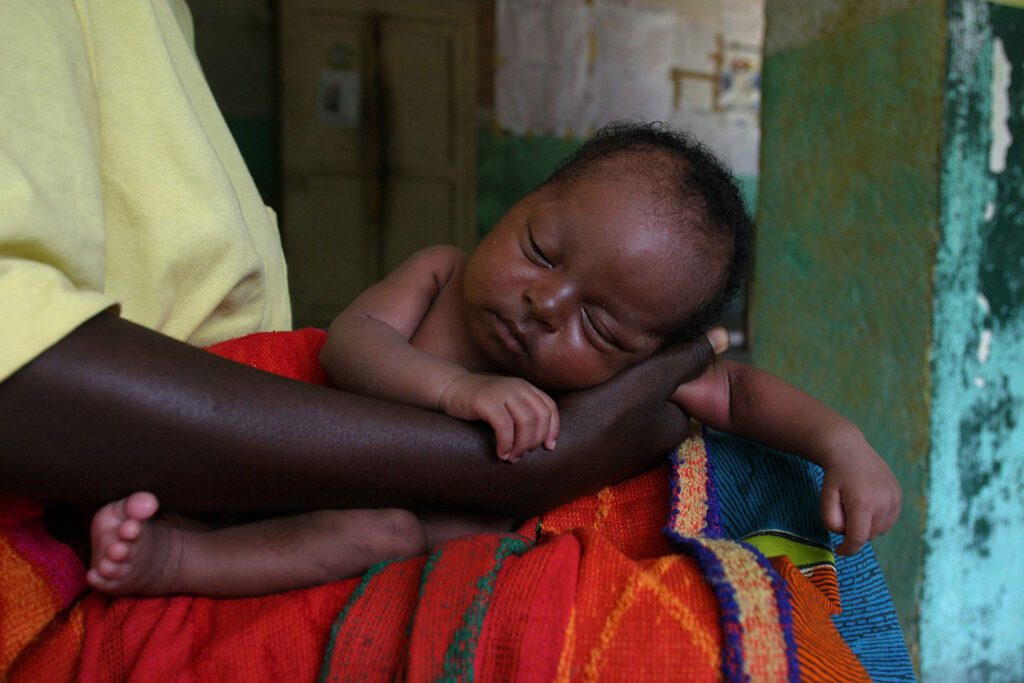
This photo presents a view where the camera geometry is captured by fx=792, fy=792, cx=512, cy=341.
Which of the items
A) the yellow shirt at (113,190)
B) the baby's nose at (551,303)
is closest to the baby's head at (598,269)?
the baby's nose at (551,303)

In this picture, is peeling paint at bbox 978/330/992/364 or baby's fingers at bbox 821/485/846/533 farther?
peeling paint at bbox 978/330/992/364

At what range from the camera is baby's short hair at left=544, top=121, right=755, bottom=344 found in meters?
1.14

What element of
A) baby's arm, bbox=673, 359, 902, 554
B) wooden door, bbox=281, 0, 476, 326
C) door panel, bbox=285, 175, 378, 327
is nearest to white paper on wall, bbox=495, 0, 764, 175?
wooden door, bbox=281, 0, 476, 326

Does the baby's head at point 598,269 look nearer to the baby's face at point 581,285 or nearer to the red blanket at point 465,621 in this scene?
the baby's face at point 581,285

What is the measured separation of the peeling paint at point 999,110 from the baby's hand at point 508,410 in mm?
1383

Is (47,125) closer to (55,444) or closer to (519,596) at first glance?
(55,444)

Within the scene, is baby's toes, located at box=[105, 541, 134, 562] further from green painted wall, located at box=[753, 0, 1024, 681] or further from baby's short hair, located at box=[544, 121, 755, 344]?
green painted wall, located at box=[753, 0, 1024, 681]

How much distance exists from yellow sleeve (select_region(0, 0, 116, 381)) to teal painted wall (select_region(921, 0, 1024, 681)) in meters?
1.63

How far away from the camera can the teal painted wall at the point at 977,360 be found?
1.71 m

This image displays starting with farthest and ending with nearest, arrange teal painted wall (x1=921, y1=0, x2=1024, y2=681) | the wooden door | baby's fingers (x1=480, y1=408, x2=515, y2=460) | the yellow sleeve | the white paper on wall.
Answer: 1. the white paper on wall
2. the wooden door
3. teal painted wall (x1=921, y1=0, x2=1024, y2=681)
4. baby's fingers (x1=480, y1=408, x2=515, y2=460)
5. the yellow sleeve

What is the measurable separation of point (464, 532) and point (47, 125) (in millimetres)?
614

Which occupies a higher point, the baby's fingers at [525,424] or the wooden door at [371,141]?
the wooden door at [371,141]

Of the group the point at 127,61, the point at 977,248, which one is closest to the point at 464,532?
the point at 127,61

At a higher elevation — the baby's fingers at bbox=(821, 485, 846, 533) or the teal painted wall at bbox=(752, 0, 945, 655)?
the teal painted wall at bbox=(752, 0, 945, 655)
